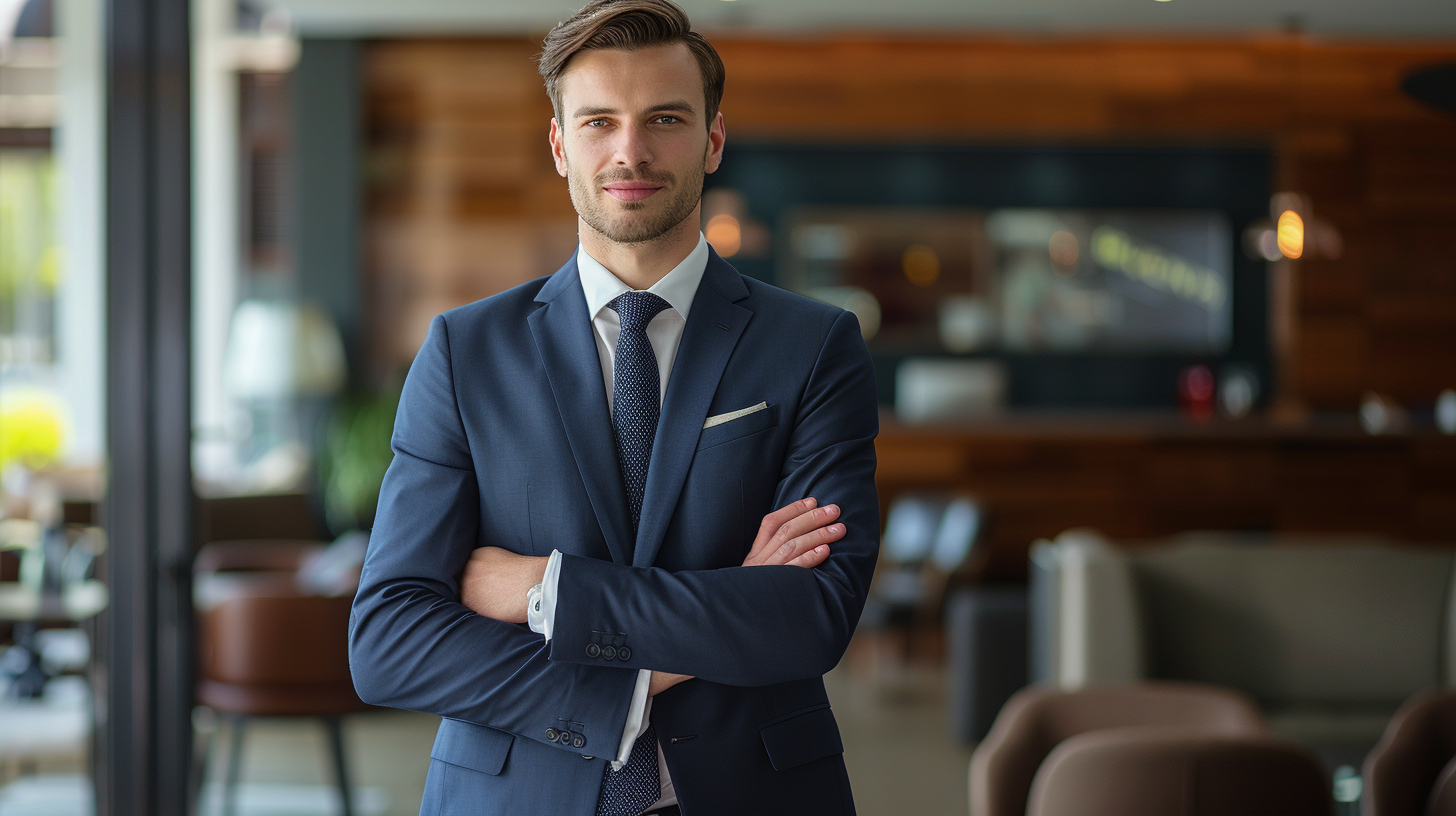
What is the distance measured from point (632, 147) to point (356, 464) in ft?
19.2

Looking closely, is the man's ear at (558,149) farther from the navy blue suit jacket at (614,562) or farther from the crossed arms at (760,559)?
the crossed arms at (760,559)

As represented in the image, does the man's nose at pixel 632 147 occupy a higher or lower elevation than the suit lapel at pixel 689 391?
higher

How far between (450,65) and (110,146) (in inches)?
207

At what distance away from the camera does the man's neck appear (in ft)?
4.21

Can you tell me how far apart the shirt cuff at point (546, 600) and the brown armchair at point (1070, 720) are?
4.77 feet

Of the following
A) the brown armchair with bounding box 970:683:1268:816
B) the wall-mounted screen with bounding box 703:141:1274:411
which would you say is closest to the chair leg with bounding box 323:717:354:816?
the brown armchair with bounding box 970:683:1268:816

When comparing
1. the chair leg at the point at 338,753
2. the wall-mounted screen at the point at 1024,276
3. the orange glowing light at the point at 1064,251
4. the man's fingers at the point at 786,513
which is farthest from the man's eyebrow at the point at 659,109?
the orange glowing light at the point at 1064,251

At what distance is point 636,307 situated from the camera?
1.31 meters

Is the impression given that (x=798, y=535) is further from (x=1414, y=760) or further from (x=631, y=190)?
(x=1414, y=760)

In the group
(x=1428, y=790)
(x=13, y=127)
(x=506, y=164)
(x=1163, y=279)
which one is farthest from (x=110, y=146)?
(x=1163, y=279)

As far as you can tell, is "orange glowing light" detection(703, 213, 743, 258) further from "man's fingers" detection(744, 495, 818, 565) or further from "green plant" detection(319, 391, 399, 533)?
"man's fingers" detection(744, 495, 818, 565)

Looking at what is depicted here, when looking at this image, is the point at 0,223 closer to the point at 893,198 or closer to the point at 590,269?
the point at 590,269

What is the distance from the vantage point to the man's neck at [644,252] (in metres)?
1.28

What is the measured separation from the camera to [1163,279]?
8586 millimetres
